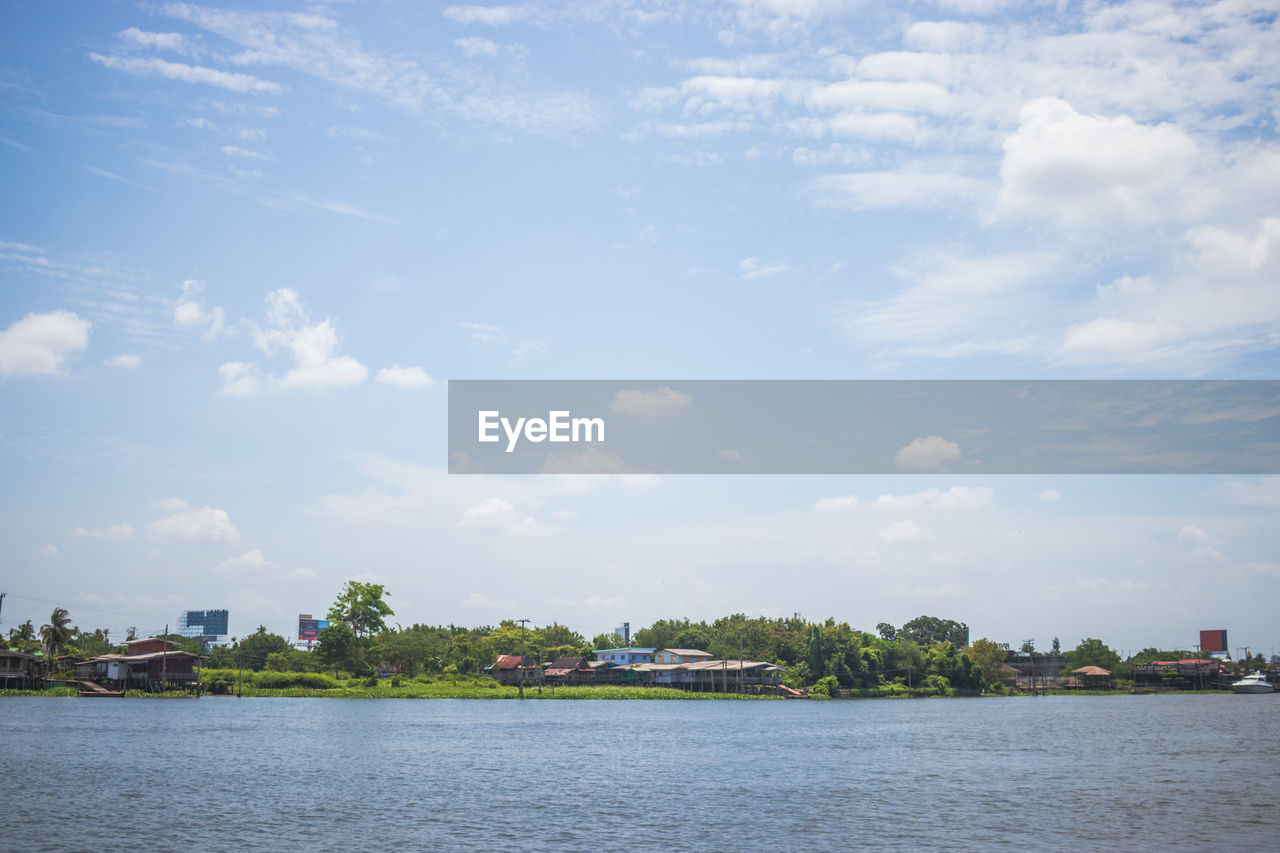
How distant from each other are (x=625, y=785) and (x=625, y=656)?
10925 cm

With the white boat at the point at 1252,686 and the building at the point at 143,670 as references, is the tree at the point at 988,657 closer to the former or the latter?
the white boat at the point at 1252,686

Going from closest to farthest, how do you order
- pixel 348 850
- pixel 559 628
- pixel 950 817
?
pixel 348 850 < pixel 950 817 < pixel 559 628

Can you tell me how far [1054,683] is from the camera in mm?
172250

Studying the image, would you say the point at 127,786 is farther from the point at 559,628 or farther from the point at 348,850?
the point at 559,628

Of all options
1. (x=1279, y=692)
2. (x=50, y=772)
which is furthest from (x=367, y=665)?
(x=1279, y=692)

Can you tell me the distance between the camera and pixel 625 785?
3916 cm

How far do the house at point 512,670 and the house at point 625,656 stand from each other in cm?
1155

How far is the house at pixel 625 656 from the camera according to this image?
478ft

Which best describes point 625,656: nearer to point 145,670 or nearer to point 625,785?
point 145,670

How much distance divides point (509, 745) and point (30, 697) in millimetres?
73030

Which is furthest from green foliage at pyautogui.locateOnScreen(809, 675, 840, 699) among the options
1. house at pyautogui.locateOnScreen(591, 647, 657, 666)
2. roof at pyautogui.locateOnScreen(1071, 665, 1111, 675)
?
roof at pyautogui.locateOnScreen(1071, 665, 1111, 675)

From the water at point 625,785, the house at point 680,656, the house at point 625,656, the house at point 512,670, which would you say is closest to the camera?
the water at point 625,785

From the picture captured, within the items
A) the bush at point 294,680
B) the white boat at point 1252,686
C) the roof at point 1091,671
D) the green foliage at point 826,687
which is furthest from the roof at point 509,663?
the white boat at point 1252,686

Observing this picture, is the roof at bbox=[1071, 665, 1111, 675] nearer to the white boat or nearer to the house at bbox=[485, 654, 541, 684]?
the white boat
